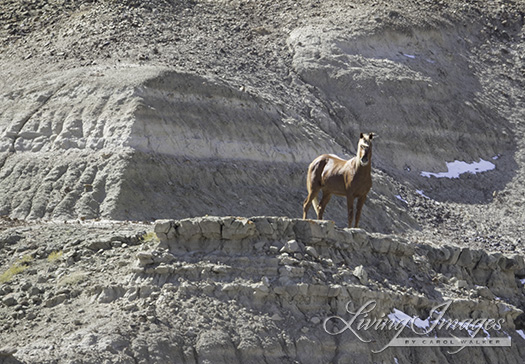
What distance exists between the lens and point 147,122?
32.8 meters

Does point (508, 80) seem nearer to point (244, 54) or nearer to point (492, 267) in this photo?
point (244, 54)

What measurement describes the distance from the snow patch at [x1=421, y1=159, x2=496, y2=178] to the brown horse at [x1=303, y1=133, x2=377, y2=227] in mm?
18838

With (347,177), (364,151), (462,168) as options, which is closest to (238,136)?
(347,177)

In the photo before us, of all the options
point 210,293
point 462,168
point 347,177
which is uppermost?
point 210,293

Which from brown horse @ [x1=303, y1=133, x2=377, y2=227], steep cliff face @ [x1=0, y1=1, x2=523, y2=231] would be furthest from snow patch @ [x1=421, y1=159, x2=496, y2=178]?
brown horse @ [x1=303, y1=133, x2=377, y2=227]

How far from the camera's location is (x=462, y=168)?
4325cm

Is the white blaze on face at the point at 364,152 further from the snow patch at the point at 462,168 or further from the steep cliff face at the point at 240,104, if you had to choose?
the snow patch at the point at 462,168

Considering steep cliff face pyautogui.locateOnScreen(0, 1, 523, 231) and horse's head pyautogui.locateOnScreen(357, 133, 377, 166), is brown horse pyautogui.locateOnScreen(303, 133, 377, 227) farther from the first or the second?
steep cliff face pyautogui.locateOnScreen(0, 1, 523, 231)

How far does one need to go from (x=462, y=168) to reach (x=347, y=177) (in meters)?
21.7

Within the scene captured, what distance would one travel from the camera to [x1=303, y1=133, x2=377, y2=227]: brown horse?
21.9 metres

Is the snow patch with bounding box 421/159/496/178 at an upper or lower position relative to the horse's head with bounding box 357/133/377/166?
lower

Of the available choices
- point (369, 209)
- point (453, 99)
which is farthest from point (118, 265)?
point (453, 99)

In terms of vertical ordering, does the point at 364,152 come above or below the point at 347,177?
above

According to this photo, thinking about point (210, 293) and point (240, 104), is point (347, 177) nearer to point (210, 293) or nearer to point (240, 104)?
point (210, 293)
